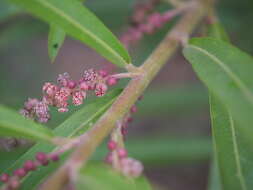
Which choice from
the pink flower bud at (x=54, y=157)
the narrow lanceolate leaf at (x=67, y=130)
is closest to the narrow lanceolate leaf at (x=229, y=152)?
the narrow lanceolate leaf at (x=67, y=130)

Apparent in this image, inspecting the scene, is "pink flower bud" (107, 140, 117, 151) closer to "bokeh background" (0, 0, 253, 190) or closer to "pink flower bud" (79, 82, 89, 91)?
"pink flower bud" (79, 82, 89, 91)

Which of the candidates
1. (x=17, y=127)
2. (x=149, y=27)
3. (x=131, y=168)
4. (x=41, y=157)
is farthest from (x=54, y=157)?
(x=149, y=27)

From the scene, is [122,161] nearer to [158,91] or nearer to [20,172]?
[20,172]

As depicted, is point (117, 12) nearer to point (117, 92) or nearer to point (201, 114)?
point (201, 114)

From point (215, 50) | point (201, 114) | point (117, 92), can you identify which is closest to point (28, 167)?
point (117, 92)

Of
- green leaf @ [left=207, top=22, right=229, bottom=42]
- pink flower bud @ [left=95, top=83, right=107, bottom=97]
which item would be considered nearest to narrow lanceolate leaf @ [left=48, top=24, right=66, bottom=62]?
pink flower bud @ [left=95, top=83, right=107, bottom=97]

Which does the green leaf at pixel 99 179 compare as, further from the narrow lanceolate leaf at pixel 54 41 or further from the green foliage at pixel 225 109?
the narrow lanceolate leaf at pixel 54 41
